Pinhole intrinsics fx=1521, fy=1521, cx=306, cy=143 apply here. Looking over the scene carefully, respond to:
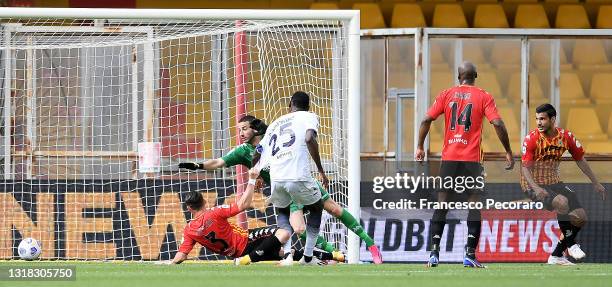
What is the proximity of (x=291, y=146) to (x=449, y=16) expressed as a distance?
5877 mm

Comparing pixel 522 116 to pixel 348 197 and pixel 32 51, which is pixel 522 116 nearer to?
pixel 348 197

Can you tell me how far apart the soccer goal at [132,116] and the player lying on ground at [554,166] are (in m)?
1.90

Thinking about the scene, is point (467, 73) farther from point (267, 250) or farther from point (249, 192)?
point (267, 250)

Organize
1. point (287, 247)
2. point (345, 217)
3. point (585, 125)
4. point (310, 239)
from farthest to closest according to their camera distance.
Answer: point (585, 125), point (287, 247), point (345, 217), point (310, 239)

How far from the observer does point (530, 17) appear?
17281 mm

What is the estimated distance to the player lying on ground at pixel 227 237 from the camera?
12602mm

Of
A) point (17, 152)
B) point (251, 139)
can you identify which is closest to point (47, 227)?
point (17, 152)

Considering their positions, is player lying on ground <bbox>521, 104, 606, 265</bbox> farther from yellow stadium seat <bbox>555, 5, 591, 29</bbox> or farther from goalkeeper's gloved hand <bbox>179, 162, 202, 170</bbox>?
yellow stadium seat <bbox>555, 5, 591, 29</bbox>

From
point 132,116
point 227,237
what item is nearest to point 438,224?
point 227,237

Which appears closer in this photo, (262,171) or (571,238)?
(262,171)

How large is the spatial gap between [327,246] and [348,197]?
56 centimetres

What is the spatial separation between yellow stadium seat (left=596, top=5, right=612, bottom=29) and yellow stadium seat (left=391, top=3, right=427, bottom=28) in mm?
2034

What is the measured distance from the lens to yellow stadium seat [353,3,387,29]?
17.0 meters

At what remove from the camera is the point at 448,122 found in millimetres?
11969
